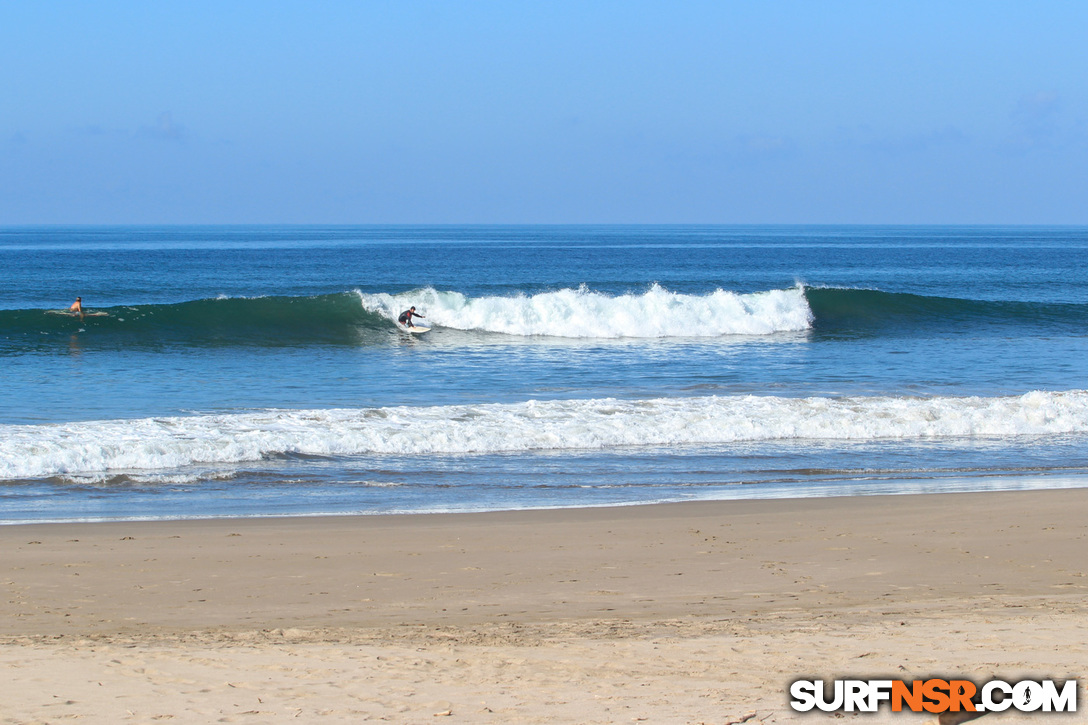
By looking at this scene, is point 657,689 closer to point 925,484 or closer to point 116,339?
point 925,484

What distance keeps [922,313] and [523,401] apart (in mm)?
20105

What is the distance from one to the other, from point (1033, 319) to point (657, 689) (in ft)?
96.3

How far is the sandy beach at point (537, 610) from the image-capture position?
3957mm

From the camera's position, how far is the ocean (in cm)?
948

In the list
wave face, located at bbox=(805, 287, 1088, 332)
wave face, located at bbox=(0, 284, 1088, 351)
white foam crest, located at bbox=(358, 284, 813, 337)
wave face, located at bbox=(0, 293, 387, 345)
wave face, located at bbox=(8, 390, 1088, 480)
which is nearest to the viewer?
wave face, located at bbox=(8, 390, 1088, 480)

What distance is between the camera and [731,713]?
3.68 metres

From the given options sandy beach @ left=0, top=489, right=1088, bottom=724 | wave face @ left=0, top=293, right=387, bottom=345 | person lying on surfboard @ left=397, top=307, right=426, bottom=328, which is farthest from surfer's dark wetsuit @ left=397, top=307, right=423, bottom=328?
sandy beach @ left=0, top=489, right=1088, bottom=724

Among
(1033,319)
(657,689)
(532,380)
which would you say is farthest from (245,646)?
(1033,319)

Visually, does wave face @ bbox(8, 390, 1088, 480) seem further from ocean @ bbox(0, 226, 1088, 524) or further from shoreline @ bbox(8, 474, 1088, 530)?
shoreline @ bbox(8, 474, 1088, 530)

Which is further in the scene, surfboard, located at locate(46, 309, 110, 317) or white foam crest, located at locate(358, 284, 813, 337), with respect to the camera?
white foam crest, located at locate(358, 284, 813, 337)

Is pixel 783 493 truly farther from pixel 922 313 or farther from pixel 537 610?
pixel 922 313

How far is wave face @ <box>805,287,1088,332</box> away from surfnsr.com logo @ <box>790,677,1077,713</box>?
80.7ft

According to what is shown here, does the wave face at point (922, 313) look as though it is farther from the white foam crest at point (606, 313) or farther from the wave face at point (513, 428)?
the wave face at point (513, 428)

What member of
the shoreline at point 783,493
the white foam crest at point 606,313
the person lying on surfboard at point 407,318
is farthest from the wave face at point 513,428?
the person lying on surfboard at point 407,318
